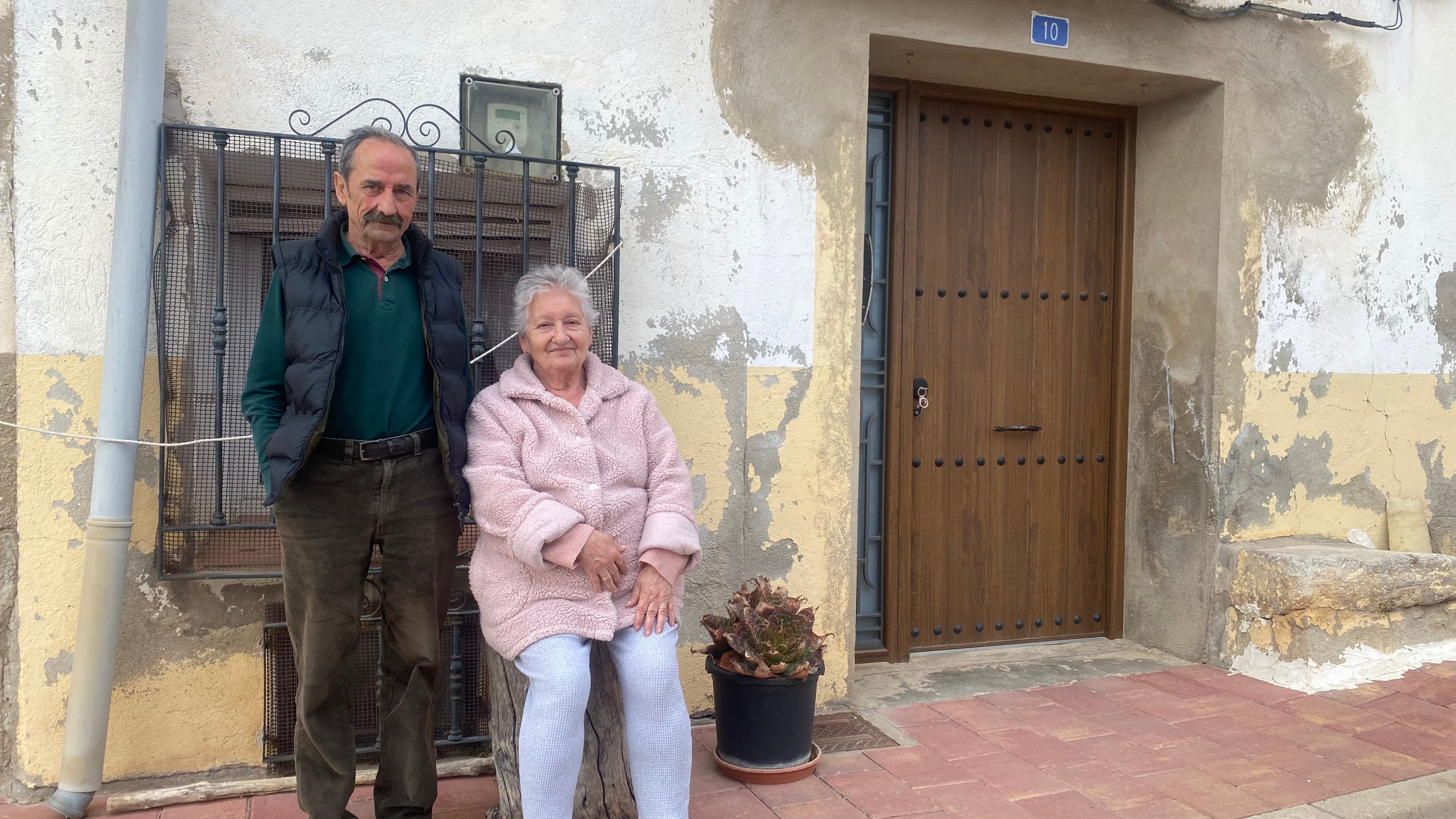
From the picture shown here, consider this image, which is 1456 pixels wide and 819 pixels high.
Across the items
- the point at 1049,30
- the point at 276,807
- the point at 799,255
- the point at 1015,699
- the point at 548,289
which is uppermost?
the point at 1049,30

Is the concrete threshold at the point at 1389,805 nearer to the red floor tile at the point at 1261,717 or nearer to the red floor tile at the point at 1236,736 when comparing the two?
the red floor tile at the point at 1236,736

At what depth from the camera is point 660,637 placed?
2764 millimetres

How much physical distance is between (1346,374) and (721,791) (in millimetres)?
3591

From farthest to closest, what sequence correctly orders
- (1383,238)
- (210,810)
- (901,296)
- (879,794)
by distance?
(1383,238), (901,296), (879,794), (210,810)

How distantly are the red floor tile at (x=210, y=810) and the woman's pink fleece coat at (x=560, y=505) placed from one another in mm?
992

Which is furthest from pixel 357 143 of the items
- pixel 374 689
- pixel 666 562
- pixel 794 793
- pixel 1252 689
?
pixel 1252 689

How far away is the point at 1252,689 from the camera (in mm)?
4301

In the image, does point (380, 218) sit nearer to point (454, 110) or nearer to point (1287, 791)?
point (454, 110)

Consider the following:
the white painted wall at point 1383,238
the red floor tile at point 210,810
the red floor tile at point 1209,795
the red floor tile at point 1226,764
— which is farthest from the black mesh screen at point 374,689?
the white painted wall at point 1383,238

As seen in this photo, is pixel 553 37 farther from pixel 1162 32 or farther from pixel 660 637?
pixel 1162 32

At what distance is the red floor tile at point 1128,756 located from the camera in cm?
343

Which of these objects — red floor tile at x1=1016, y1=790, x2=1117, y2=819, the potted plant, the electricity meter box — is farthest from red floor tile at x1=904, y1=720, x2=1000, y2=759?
the electricity meter box

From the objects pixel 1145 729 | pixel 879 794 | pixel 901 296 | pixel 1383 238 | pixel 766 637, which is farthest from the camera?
pixel 1383 238

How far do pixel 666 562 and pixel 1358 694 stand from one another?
3.14m
